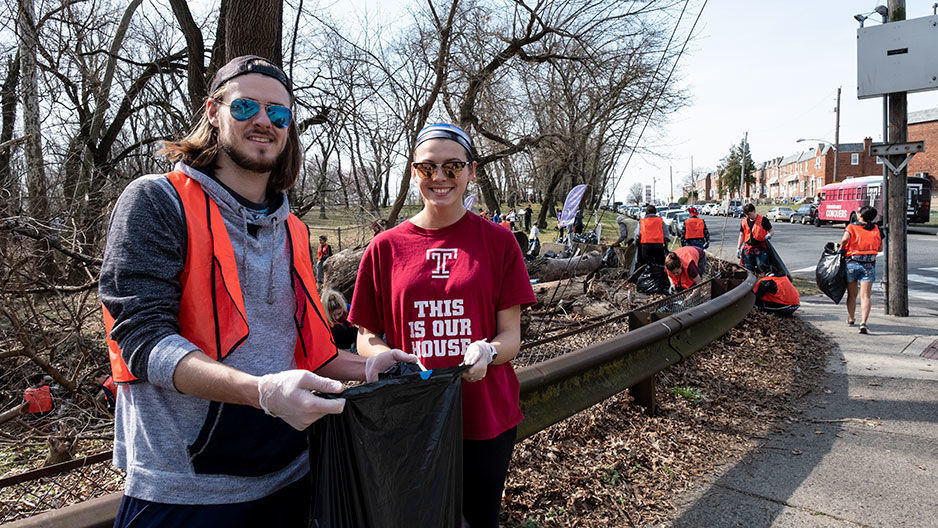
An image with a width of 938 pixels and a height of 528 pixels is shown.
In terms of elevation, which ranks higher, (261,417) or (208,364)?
(208,364)

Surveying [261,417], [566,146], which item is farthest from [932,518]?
[566,146]

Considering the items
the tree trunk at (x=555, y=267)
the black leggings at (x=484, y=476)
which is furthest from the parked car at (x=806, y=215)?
the black leggings at (x=484, y=476)

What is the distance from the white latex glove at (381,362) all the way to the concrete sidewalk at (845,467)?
2090mm

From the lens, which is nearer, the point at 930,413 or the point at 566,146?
the point at 930,413

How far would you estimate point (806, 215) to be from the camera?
46.6 meters

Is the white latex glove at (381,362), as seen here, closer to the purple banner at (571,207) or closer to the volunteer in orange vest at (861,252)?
the volunteer in orange vest at (861,252)

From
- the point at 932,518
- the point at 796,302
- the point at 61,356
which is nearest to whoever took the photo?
the point at 932,518

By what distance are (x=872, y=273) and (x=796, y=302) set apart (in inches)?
51.0

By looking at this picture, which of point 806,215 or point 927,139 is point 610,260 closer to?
point 806,215

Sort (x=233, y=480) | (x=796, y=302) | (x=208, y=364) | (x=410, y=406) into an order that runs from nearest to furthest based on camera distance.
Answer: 1. (x=208, y=364)
2. (x=233, y=480)
3. (x=410, y=406)
4. (x=796, y=302)

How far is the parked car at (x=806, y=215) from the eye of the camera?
1789 inches

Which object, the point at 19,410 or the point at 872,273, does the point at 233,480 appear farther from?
the point at 872,273

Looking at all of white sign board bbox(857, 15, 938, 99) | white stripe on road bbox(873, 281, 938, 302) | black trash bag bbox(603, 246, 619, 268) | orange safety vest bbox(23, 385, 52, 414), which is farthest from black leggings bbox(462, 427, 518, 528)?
white stripe on road bbox(873, 281, 938, 302)

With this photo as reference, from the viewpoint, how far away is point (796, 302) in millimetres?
8555
